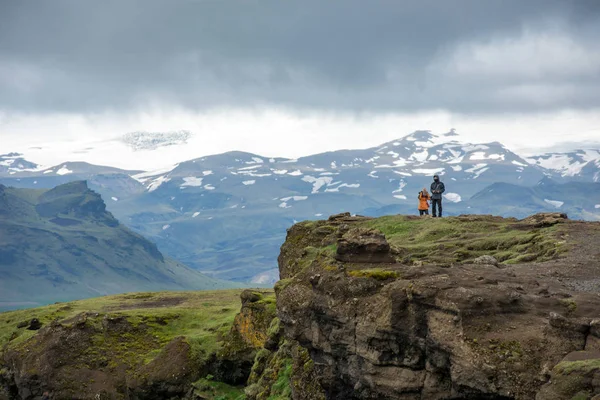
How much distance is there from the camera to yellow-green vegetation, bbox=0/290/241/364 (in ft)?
224

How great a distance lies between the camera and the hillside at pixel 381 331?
29219 millimetres

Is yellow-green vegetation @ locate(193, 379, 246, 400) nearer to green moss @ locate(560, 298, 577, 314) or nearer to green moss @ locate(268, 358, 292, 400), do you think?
green moss @ locate(268, 358, 292, 400)

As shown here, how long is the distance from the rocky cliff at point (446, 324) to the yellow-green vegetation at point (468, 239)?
315cm

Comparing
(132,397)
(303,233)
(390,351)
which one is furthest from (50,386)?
(390,351)

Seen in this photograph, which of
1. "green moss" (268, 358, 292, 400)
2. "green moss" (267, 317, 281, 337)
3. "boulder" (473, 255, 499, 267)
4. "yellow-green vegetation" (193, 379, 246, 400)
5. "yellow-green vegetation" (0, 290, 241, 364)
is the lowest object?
"yellow-green vegetation" (193, 379, 246, 400)

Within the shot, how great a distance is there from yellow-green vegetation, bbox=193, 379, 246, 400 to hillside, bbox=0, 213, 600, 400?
7.2 inches

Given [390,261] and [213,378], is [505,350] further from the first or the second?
[213,378]

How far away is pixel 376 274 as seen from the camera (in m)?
37.9

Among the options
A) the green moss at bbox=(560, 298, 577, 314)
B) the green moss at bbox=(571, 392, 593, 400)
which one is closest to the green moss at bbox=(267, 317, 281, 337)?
the green moss at bbox=(560, 298, 577, 314)

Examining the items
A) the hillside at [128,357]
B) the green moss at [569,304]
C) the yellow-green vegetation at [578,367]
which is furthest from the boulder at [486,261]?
the hillside at [128,357]

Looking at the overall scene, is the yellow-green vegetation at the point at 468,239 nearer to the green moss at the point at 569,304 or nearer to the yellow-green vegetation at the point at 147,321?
the green moss at the point at 569,304

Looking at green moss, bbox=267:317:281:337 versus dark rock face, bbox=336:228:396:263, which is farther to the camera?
green moss, bbox=267:317:281:337

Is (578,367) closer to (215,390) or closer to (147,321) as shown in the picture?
(215,390)

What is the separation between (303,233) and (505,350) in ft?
129
